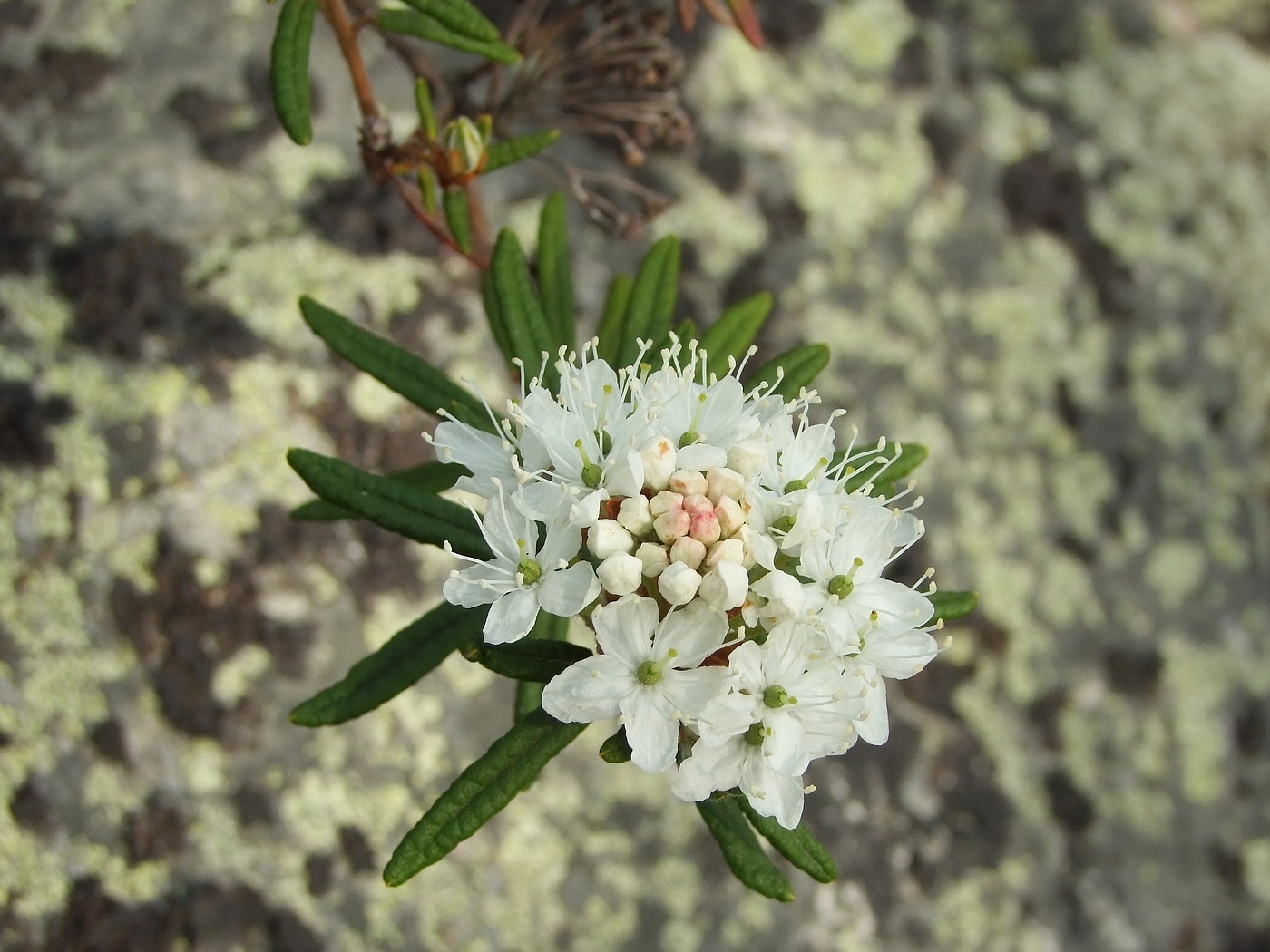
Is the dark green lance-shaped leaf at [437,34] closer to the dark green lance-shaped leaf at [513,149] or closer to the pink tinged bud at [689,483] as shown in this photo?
the dark green lance-shaped leaf at [513,149]

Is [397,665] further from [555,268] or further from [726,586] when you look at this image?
[555,268]

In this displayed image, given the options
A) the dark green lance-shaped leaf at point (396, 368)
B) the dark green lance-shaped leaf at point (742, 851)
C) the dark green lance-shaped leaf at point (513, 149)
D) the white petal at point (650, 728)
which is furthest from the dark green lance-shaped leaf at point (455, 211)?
the dark green lance-shaped leaf at point (742, 851)


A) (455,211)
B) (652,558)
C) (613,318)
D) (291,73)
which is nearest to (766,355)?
(613,318)

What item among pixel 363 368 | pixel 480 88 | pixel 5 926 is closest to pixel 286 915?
pixel 5 926

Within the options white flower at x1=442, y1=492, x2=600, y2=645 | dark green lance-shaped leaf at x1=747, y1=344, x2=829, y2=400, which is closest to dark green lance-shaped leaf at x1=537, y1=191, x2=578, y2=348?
dark green lance-shaped leaf at x1=747, y1=344, x2=829, y2=400

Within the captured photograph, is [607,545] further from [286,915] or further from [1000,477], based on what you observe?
[1000,477]

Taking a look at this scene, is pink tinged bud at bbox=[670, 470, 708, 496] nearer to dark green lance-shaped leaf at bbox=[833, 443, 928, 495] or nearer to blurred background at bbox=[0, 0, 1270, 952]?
dark green lance-shaped leaf at bbox=[833, 443, 928, 495]
